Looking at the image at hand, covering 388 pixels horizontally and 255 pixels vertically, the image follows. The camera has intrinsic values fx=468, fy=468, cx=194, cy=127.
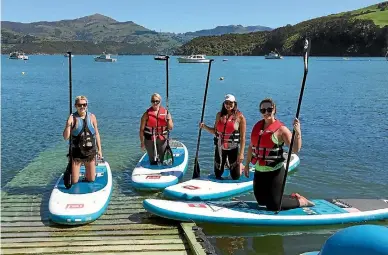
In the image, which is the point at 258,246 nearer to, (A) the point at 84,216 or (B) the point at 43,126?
(A) the point at 84,216

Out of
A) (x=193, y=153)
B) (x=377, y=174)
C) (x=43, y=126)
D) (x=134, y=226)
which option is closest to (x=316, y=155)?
(x=377, y=174)

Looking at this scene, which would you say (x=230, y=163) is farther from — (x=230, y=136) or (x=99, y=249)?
(x=99, y=249)

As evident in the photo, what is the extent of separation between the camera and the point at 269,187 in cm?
791

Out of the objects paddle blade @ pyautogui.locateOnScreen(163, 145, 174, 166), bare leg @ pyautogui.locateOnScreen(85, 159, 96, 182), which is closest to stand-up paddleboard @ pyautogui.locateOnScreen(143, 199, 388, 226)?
bare leg @ pyautogui.locateOnScreen(85, 159, 96, 182)

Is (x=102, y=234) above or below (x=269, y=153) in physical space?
below

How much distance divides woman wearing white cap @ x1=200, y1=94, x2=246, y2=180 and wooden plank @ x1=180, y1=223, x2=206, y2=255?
2.44m

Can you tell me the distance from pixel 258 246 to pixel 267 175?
1235mm

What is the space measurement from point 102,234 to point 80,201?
1.06 metres

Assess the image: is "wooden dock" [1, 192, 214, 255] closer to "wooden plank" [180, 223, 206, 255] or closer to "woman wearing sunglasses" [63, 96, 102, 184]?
"wooden plank" [180, 223, 206, 255]

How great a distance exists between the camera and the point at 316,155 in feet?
50.8

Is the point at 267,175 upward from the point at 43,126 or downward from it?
upward

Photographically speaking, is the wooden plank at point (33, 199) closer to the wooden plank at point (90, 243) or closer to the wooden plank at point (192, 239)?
the wooden plank at point (192, 239)

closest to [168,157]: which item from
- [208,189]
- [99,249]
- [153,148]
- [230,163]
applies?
[153,148]

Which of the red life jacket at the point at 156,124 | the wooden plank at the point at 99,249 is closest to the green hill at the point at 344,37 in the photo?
the red life jacket at the point at 156,124
